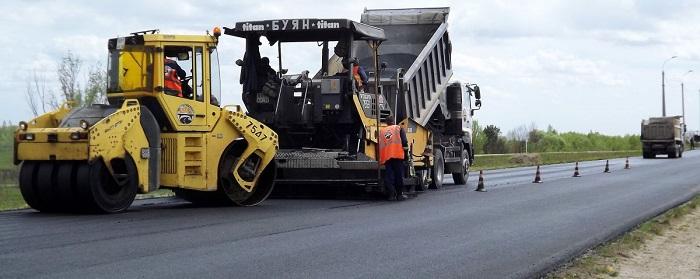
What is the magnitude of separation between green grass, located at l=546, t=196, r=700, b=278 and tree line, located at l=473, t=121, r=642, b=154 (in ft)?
128

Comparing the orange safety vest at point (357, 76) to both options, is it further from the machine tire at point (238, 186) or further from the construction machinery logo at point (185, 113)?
the construction machinery logo at point (185, 113)

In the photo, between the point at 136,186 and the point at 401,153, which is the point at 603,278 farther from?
the point at 401,153

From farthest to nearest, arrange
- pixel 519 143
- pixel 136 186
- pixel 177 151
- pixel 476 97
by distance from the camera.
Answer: pixel 519 143 < pixel 476 97 < pixel 177 151 < pixel 136 186

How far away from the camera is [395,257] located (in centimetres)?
845

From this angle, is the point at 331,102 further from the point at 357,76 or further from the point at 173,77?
the point at 173,77

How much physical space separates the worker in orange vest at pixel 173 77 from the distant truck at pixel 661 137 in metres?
43.9

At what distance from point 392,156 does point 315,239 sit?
5.89m

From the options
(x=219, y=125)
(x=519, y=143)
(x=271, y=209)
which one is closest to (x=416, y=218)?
(x=271, y=209)

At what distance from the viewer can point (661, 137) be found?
51.4m

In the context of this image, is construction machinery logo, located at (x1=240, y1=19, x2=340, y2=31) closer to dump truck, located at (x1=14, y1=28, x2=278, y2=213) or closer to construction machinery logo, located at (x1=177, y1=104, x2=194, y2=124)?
dump truck, located at (x1=14, y1=28, x2=278, y2=213)

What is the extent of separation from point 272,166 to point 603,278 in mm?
6877

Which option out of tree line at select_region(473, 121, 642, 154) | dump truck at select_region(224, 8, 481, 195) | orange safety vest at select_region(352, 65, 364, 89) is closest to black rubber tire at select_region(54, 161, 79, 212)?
dump truck at select_region(224, 8, 481, 195)

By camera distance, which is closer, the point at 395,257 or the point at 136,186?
the point at 395,257

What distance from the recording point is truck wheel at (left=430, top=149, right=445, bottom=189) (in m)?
19.5
